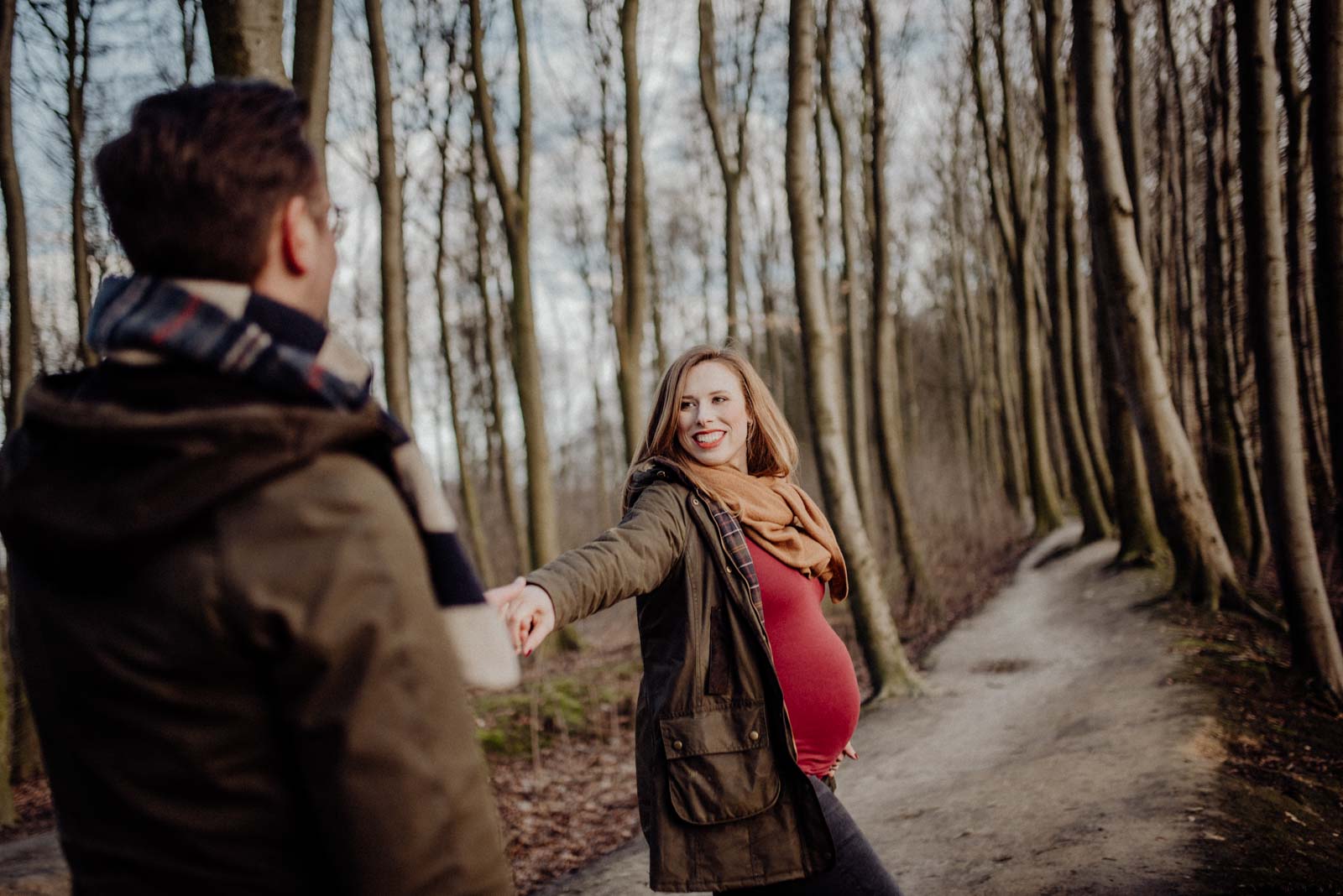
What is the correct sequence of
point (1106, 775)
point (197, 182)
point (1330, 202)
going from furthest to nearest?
1. point (1330, 202)
2. point (1106, 775)
3. point (197, 182)

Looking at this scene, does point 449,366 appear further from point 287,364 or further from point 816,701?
point 287,364

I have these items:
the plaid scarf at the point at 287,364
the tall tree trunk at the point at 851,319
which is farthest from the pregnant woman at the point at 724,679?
the tall tree trunk at the point at 851,319

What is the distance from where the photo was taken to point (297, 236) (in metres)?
1.24

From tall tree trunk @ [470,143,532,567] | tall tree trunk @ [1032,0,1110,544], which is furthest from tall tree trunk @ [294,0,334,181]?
tall tree trunk @ [470,143,532,567]

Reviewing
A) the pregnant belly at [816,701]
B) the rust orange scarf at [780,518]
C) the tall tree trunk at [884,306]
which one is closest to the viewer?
the pregnant belly at [816,701]

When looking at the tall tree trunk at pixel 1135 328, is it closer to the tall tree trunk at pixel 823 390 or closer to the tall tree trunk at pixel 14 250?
the tall tree trunk at pixel 823 390

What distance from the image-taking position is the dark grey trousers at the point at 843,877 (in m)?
2.21

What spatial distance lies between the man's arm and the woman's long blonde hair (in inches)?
57.6

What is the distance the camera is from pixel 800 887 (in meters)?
2.22

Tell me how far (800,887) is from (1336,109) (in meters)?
7.00

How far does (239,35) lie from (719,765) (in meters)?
3.29

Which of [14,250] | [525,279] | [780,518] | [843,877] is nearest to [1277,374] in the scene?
[780,518]

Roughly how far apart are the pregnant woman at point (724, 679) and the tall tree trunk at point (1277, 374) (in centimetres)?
591

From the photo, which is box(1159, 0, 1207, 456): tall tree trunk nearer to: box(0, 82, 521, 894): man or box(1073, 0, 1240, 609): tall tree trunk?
box(1073, 0, 1240, 609): tall tree trunk
